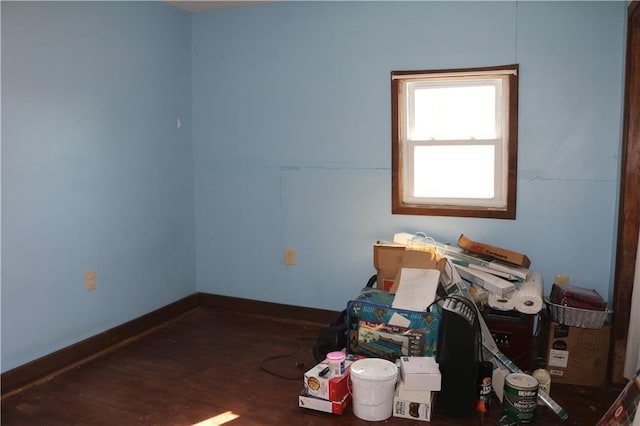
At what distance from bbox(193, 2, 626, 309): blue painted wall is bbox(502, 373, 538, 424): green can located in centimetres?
101

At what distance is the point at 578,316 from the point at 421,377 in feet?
3.50

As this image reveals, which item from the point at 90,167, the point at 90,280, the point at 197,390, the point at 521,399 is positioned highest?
the point at 90,167

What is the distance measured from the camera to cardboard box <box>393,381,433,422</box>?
8.35 feet

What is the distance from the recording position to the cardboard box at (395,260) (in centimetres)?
313

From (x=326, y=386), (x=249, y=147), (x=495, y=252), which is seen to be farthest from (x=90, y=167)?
(x=495, y=252)

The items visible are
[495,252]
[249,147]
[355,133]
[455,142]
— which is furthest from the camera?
[249,147]

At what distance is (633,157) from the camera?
2.77m

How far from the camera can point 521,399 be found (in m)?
2.50

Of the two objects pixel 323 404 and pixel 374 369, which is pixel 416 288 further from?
pixel 323 404

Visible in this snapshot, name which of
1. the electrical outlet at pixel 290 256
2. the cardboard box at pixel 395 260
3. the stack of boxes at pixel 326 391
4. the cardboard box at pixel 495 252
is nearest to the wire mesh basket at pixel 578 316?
the cardboard box at pixel 495 252

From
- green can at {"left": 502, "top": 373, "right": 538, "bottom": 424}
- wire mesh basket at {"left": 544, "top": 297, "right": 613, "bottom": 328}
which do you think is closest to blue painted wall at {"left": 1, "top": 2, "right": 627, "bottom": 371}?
wire mesh basket at {"left": 544, "top": 297, "right": 613, "bottom": 328}

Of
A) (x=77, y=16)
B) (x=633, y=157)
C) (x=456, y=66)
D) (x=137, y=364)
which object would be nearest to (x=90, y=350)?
(x=137, y=364)

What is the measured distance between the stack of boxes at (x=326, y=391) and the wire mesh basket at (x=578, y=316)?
1259 mm

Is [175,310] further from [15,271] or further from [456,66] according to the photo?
[456,66]
